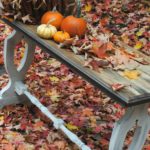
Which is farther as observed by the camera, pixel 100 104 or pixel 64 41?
pixel 100 104

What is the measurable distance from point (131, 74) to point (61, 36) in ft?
2.08

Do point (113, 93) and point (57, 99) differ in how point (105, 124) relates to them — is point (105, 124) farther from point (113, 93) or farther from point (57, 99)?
point (113, 93)

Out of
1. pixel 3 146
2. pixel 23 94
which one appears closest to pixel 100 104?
pixel 23 94

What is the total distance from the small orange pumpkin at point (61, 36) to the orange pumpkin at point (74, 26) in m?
0.06

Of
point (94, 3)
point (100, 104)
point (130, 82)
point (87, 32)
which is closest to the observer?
point (130, 82)

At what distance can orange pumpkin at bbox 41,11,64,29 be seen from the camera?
3094 millimetres

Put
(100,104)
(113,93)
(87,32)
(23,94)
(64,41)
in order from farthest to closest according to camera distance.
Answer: (100,104) → (23,94) → (87,32) → (64,41) → (113,93)

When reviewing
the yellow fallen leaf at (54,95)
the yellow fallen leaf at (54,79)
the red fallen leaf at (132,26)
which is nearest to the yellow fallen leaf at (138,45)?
the red fallen leaf at (132,26)

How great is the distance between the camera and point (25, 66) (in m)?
3.97

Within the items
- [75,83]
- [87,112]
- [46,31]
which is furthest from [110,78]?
[75,83]

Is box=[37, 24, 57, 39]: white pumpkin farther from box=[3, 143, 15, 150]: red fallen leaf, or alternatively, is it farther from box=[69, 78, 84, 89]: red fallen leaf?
box=[69, 78, 84, 89]: red fallen leaf

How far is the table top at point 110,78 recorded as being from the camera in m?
2.30

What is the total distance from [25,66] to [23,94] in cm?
28

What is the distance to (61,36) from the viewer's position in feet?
9.60
